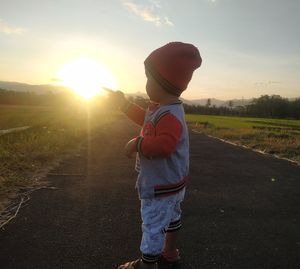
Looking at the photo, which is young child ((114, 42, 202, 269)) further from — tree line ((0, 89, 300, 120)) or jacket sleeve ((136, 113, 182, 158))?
tree line ((0, 89, 300, 120))

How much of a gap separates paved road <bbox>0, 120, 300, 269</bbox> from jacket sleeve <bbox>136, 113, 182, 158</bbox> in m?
1.03

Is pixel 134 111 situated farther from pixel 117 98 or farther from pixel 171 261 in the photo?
pixel 171 261

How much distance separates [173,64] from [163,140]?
548mm

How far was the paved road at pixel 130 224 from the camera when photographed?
135 inches

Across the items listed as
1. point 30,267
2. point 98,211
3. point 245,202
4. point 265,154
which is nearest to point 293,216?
point 245,202

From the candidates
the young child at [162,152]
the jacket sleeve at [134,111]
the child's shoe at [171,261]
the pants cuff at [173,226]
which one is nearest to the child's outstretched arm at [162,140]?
the young child at [162,152]

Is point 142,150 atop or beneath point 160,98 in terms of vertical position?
beneath

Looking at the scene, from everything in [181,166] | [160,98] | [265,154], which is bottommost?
[265,154]

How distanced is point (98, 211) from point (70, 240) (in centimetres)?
97

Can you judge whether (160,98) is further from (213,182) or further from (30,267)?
(213,182)

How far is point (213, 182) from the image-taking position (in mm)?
7004

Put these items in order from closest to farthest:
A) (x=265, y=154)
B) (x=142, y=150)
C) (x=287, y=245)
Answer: (x=142, y=150), (x=287, y=245), (x=265, y=154)

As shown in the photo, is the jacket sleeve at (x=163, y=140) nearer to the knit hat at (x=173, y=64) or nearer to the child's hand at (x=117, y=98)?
the knit hat at (x=173, y=64)

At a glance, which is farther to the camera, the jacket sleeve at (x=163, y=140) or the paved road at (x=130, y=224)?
the paved road at (x=130, y=224)
